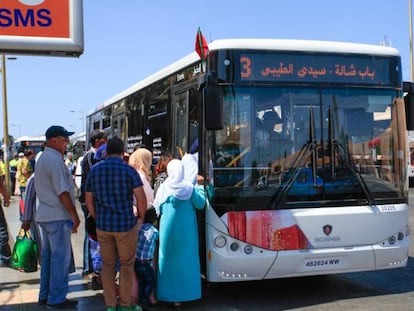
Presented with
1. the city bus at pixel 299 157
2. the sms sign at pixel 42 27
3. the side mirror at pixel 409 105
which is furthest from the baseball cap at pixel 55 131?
the side mirror at pixel 409 105

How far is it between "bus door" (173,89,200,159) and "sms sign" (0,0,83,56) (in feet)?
5.01

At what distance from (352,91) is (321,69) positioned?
0.45 metres

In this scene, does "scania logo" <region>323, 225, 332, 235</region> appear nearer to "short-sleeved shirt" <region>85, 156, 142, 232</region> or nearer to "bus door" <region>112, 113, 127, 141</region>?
"short-sleeved shirt" <region>85, 156, 142, 232</region>

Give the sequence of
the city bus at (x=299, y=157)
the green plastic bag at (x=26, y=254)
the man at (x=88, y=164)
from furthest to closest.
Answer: the man at (x=88, y=164), the green plastic bag at (x=26, y=254), the city bus at (x=299, y=157)

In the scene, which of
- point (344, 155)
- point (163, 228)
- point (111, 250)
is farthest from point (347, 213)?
point (111, 250)

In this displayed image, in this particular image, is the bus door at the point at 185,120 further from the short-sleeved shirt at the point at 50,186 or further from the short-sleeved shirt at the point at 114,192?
the short-sleeved shirt at the point at 50,186

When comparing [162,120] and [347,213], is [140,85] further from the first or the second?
[347,213]

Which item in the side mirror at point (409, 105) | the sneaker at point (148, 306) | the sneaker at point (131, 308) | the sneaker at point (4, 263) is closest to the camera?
the sneaker at point (131, 308)

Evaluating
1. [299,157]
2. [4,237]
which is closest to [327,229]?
[299,157]

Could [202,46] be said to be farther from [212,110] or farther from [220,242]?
[220,242]

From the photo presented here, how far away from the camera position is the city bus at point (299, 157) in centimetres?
581

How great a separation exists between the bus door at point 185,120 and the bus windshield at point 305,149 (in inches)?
30.0

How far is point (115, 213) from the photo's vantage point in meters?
5.26

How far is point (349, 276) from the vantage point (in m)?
7.55
